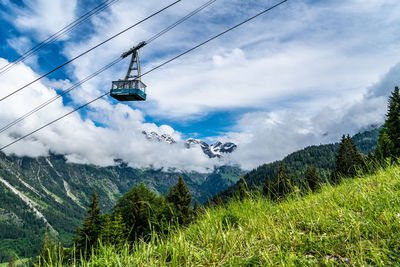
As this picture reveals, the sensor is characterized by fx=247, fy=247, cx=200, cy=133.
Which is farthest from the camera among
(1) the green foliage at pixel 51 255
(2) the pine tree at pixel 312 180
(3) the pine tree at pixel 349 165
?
(3) the pine tree at pixel 349 165

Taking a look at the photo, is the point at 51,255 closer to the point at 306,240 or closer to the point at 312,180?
the point at 306,240

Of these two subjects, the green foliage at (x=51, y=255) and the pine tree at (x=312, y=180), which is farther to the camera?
the pine tree at (x=312, y=180)

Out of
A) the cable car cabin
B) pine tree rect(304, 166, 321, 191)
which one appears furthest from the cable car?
pine tree rect(304, 166, 321, 191)

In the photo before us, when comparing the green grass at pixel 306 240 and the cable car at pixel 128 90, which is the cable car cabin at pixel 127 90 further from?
the green grass at pixel 306 240

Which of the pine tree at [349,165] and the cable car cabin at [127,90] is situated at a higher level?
the cable car cabin at [127,90]

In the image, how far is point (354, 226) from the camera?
358 cm

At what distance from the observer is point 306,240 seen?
368 centimetres

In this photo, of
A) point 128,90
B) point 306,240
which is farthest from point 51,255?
point 128,90

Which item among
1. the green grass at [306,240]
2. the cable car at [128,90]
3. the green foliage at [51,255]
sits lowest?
the green grass at [306,240]

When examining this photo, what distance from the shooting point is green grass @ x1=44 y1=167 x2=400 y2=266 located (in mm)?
3137

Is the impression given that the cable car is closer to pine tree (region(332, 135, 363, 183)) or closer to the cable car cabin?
the cable car cabin

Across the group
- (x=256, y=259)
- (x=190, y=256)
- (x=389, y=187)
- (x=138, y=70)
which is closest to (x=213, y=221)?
(x=190, y=256)

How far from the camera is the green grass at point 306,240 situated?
3137 millimetres

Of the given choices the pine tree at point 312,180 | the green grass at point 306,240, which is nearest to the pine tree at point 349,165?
the pine tree at point 312,180
